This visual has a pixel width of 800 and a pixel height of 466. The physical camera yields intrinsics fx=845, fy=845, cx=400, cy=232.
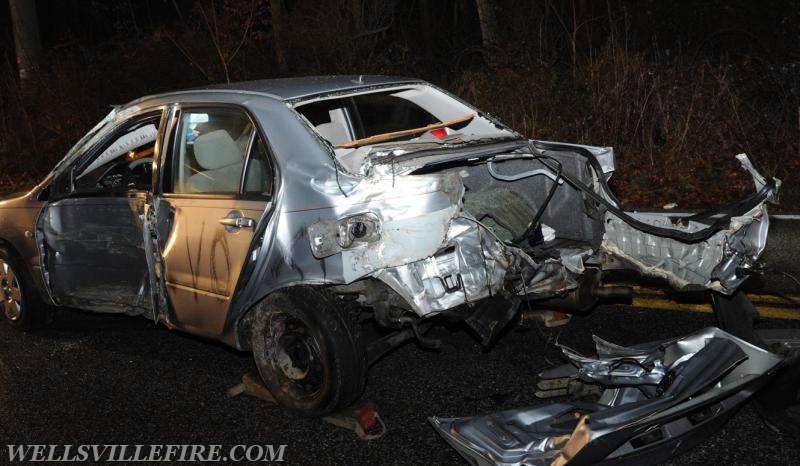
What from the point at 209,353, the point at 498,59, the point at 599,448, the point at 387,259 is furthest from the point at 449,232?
the point at 498,59

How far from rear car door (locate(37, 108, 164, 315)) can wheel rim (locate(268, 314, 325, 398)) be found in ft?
3.47

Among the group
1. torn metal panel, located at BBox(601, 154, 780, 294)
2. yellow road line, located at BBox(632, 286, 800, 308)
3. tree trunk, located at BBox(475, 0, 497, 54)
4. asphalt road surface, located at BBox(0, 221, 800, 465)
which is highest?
tree trunk, located at BBox(475, 0, 497, 54)

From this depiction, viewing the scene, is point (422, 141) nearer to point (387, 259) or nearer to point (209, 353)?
point (387, 259)

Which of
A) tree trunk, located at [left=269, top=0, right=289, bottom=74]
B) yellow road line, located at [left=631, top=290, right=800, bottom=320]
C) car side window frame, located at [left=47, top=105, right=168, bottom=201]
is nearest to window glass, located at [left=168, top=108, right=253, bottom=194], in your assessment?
car side window frame, located at [left=47, top=105, right=168, bottom=201]

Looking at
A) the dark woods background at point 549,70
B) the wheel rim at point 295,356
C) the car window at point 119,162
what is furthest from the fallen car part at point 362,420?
the dark woods background at point 549,70

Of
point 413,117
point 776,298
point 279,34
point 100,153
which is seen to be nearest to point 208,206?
point 100,153

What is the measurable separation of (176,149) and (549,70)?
7.73 metres

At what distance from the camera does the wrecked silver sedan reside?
407 cm

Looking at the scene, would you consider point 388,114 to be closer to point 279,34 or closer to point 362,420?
point 362,420

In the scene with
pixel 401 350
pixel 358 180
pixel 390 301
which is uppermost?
pixel 358 180

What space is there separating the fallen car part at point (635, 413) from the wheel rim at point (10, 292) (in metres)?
3.79

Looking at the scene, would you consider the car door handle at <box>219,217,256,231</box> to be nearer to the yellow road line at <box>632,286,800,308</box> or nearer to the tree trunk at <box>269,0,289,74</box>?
the yellow road line at <box>632,286,800,308</box>

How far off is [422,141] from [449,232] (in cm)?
66

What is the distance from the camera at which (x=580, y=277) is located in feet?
15.5
